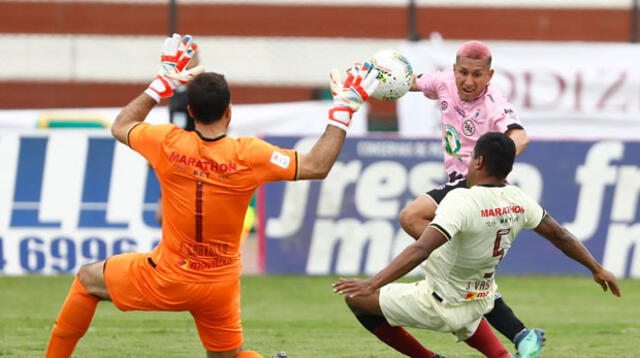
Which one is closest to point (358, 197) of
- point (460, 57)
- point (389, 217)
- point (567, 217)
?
point (389, 217)

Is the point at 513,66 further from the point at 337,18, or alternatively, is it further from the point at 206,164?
the point at 206,164

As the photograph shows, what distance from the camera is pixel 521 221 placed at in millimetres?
7133

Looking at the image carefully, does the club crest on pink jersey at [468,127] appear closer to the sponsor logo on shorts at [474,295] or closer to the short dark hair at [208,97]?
the sponsor logo on shorts at [474,295]

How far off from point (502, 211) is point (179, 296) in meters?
1.89

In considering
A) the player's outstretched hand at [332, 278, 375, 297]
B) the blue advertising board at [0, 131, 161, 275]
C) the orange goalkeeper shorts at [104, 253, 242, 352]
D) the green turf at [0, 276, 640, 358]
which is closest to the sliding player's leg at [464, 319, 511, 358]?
the player's outstretched hand at [332, 278, 375, 297]

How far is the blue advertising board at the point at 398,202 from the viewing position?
1391 centimetres

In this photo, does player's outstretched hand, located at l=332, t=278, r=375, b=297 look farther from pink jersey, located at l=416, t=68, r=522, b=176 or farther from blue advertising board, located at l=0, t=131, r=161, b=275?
blue advertising board, located at l=0, t=131, r=161, b=275

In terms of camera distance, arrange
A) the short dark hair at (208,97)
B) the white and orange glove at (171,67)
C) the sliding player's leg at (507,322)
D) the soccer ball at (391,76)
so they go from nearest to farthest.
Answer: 1. the short dark hair at (208,97)
2. the white and orange glove at (171,67)
3. the sliding player's leg at (507,322)
4. the soccer ball at (391,76)

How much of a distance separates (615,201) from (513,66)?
3.33 m

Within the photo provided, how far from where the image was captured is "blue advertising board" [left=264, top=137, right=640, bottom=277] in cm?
1391

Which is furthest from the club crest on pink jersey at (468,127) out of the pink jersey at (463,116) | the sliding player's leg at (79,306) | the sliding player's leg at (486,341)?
the sliding player's leg at (79,306)

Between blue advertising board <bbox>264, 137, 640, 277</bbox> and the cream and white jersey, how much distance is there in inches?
255

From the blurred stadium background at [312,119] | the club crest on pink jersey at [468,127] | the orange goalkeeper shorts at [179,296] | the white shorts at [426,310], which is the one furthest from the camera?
the blurred stadium background at [312,119]

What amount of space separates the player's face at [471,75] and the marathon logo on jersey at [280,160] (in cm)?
244
